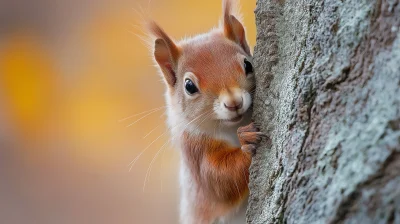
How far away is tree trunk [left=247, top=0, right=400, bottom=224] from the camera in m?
0.67

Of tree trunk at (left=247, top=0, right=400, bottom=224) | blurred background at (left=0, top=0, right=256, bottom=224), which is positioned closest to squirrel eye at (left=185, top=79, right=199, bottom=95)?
tree trunk at (left=247, top=0, right=400, bottom=224)

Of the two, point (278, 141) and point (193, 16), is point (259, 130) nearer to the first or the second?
point (278, 141)

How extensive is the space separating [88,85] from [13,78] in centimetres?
48

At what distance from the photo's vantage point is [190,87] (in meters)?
1.31

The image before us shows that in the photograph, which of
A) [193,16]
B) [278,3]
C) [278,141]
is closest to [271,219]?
[278,141]

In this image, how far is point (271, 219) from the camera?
91 cm

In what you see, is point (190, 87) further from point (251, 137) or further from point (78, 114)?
point (78, 114)

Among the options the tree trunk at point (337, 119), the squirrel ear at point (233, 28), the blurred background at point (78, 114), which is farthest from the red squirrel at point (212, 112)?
the blurred background at point (78, 114)

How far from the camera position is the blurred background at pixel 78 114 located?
297cm

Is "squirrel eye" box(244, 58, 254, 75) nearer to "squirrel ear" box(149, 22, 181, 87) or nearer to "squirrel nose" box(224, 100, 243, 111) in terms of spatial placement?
"squirrel nose" box(224, 100, 243, 111)

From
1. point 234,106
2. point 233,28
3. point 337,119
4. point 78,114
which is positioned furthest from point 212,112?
point 78,114

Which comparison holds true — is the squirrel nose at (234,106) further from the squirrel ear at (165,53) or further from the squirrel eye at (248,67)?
the squirrel ear at (165,53)

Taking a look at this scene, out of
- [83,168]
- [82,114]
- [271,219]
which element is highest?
[271,219]

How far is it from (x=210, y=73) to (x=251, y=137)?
25 cm
